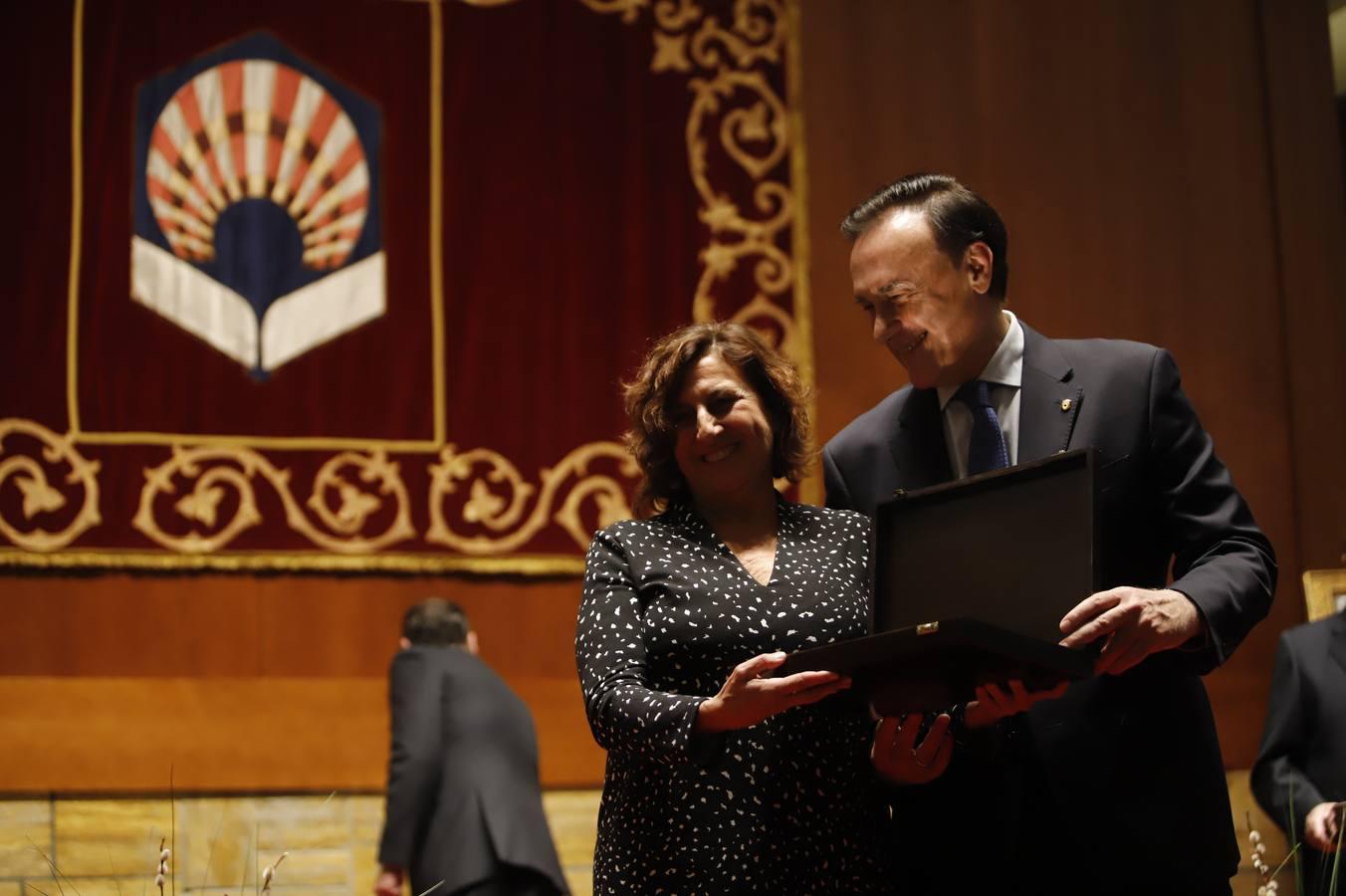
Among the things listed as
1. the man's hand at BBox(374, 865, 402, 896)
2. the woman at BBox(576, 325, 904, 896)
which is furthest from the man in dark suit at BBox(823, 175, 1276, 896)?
the man's hand at BBox(374, 865, 402, 896)

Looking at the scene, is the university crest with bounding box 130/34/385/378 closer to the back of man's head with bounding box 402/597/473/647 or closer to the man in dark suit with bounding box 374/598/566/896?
the back of man's head with bounding box 402/597/473/647

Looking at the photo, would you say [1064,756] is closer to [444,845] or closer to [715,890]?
[715,890]

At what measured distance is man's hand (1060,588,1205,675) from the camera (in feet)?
5.29

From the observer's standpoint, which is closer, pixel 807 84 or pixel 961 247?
pixel 961 247

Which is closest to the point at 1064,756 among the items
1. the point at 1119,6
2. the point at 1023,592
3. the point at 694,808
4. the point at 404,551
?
the point at 1023,592

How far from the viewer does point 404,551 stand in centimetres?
458

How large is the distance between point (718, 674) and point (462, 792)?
2.10m

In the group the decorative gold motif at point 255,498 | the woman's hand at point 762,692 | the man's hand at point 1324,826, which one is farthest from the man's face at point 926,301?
the decorative gold motif at point 255,498

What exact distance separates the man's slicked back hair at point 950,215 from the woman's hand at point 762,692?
78 centimetres

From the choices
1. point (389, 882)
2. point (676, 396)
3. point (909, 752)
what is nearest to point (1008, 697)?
point (909, 752)

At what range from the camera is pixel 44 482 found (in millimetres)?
4398

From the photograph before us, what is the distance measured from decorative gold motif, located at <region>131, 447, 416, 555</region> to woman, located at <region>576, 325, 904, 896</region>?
2672 mm

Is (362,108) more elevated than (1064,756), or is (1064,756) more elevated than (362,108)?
(362,108)

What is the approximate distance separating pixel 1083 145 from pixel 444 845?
2.97 metres
